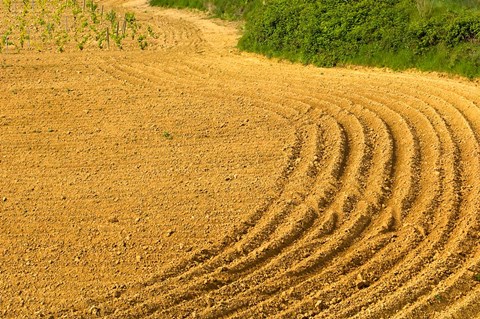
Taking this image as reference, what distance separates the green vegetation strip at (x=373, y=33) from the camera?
17656 millimetres

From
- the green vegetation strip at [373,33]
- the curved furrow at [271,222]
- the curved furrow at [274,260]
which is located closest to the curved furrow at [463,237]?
the curved furrow at [274,260]

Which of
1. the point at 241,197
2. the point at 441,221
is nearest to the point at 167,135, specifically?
the point at 241,197

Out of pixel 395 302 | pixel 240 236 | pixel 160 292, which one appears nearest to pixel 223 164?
pixel 240 236

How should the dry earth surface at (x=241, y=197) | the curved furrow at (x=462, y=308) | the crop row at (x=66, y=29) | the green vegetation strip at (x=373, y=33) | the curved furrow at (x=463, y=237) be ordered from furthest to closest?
1. the crop row at (x=66, y=29)
2. the green vegetation strip at (x=373, y=33)
3. the dry earth surface at (x=241, y=197)
4. the curved furrow at (x=463, y=237)
5. the curved furrow at (x=462, y=308)

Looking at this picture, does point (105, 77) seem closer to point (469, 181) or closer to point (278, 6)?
point (278, 6)

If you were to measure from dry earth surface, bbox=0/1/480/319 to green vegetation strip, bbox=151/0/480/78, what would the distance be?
815 millimetres

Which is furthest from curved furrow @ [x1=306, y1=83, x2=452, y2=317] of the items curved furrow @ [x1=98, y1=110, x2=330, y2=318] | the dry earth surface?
curved furrow @ [x1=98, y1=110, x2=330, y2=318]

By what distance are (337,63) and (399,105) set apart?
14.5 feet

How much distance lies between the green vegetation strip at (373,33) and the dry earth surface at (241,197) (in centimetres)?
81

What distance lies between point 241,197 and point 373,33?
941 centimetres

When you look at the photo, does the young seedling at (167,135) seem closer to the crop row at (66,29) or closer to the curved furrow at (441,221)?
the curved furrow at (441,221)

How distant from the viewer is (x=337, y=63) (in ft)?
63.0

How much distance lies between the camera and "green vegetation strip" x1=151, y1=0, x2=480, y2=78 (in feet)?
57.9

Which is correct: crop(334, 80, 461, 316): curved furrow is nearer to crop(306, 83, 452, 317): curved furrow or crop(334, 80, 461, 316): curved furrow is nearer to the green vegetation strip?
crop(306, 83, 452, 317): curved furrow
